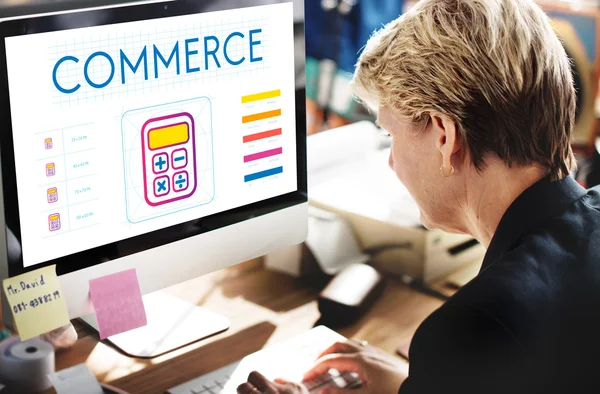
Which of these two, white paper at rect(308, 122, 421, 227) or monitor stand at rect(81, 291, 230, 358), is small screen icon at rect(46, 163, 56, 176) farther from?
white paper at rect(308, 122, 421, 227)

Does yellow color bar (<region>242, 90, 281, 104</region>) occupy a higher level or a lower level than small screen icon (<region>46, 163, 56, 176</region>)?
higher

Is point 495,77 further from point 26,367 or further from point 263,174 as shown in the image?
point 26,367

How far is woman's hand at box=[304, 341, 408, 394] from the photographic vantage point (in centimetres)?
113

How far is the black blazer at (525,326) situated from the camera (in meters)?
0.81

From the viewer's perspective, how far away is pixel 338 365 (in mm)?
1169

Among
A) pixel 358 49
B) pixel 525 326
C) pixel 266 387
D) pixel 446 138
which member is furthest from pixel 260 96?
pixel 358 49

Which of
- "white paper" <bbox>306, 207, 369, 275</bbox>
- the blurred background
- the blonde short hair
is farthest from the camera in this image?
the blurred background

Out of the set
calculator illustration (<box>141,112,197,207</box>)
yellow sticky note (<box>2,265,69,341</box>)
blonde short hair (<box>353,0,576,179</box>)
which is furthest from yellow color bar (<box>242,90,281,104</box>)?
yellow sticky note (<box>2,265,69,341</box>)

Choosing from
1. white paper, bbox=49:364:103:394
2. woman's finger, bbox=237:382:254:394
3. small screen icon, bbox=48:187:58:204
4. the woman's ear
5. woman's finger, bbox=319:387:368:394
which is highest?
the woman's ear

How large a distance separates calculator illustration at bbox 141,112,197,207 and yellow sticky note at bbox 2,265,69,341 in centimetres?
18

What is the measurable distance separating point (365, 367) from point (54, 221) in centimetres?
50

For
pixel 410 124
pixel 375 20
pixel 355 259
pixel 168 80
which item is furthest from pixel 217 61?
pixel 375 20

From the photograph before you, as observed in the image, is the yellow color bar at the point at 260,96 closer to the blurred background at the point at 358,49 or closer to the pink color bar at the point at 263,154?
the pink color bar at the point at 263,154

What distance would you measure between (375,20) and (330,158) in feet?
3.48
